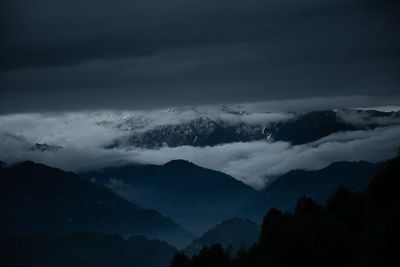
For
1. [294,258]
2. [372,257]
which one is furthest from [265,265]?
[372,257]

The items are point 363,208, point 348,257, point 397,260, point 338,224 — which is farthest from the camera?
point 363,208

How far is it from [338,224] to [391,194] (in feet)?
39.7

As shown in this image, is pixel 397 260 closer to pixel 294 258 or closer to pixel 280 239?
pixel 294 258

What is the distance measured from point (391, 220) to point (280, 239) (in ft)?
202

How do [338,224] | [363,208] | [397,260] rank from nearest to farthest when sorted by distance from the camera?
[397,260] < [338,224] < [363,208]

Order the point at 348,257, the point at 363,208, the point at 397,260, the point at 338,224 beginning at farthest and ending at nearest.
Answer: the point at 363,208
the point at 338,224
the point at 348,257
the point at 397,260

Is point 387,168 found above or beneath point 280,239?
above

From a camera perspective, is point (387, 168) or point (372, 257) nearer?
point (372, 257)

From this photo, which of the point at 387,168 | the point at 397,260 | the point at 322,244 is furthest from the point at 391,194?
the point at 397,260

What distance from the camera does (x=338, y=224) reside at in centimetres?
16388

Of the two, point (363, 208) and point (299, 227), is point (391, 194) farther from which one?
point (299, 227)

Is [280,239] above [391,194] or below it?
below

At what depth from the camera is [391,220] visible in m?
129

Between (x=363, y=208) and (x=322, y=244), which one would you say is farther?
(x=363, y=208)
